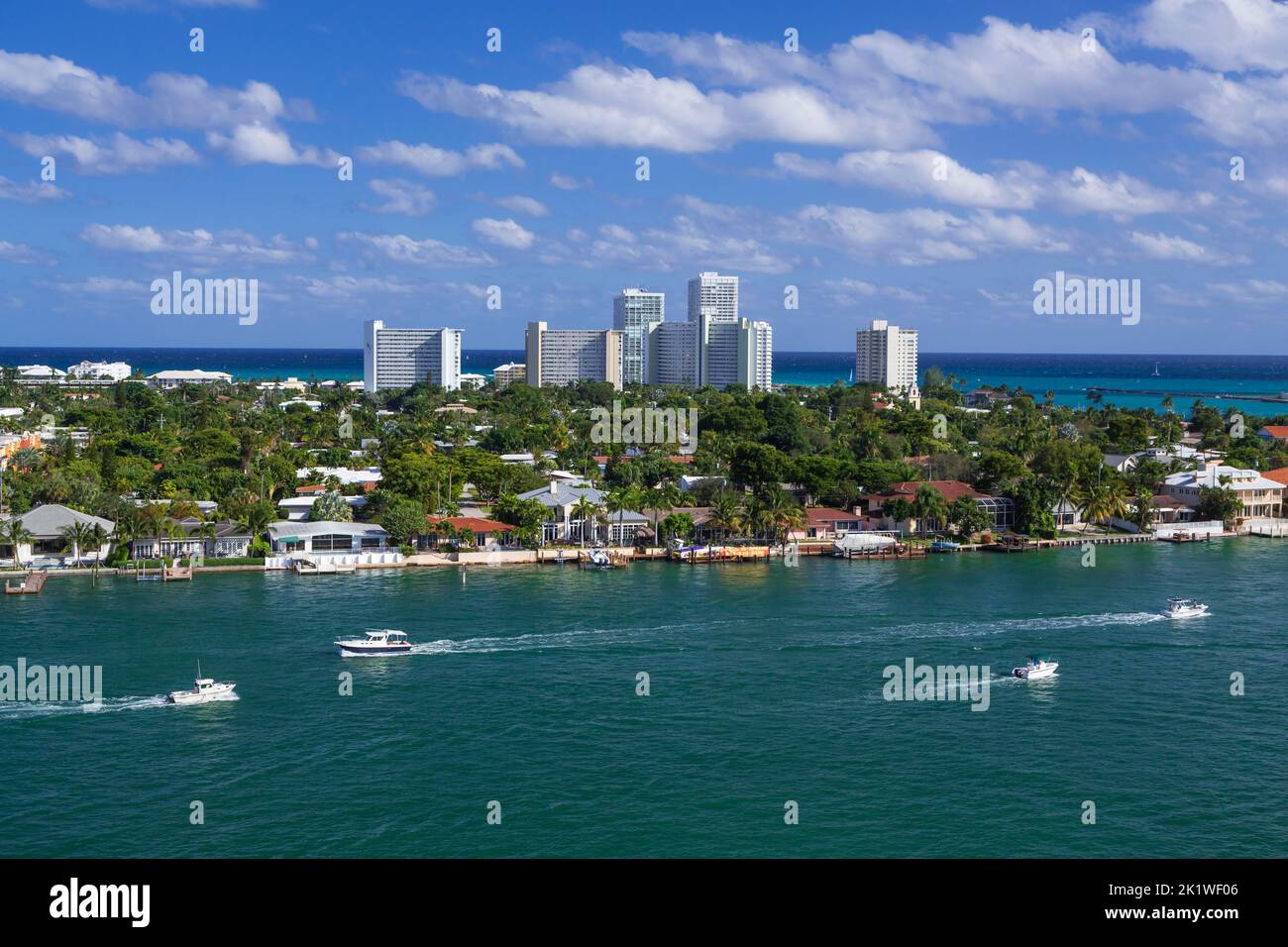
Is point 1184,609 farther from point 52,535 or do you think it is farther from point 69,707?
point 52,535

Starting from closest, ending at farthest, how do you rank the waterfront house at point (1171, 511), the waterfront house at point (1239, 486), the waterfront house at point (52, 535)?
the waterfront house at point (52, 535)
the waterfront house at point (1171, 511)
the waterfront house at point (1239, 486)

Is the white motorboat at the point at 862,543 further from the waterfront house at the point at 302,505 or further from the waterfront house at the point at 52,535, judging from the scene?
the waterfront house at the point at 52,535

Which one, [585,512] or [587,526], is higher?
[585,512]

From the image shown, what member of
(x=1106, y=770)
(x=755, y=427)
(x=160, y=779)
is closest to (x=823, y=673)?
(x=1106, y=770)

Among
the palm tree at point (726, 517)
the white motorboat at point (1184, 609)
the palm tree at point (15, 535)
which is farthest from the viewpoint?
the palm tree at point (726, 517)

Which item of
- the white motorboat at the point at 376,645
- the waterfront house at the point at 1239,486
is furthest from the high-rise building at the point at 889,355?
the white motorboat at the point at 376,645

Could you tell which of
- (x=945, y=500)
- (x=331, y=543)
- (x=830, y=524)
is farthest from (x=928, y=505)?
(x=331, y=543)

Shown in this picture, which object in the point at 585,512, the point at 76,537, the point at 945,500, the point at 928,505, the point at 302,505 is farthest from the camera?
the point at 945,500
